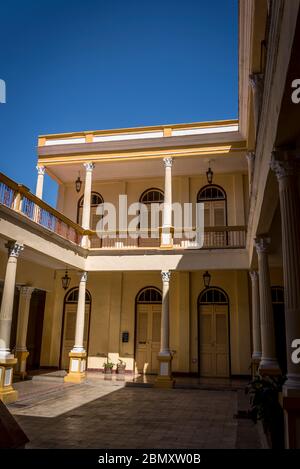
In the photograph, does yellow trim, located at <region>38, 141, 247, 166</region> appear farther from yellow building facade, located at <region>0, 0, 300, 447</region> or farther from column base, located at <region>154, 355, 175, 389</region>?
column base, located at <region>154, 355, 175, 389</region>

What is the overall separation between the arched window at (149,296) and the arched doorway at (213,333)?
175 centimetres

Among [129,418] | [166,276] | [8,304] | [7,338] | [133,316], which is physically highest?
[166,276]

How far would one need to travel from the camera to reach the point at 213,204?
1672 centimetres

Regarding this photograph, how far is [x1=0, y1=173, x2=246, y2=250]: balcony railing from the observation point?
10.2 metres

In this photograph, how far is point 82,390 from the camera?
12.1 meters

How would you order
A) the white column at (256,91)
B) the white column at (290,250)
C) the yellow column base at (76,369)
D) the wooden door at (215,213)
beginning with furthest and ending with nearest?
the wooden door at (215,213), the yellow column base at (76,369), the white column at (256,91), the white column at (290,250)

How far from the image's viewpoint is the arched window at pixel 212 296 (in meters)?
15.9

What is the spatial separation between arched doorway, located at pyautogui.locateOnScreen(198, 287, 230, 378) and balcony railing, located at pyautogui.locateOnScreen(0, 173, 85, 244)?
5663mm

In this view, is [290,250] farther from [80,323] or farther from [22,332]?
[22,332]

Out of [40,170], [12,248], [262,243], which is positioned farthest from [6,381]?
[40,170]

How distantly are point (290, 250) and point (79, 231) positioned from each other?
34.0 ft

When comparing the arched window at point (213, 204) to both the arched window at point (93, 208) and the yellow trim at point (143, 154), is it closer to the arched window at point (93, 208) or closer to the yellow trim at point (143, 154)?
the yellow trim at point (143, 154)

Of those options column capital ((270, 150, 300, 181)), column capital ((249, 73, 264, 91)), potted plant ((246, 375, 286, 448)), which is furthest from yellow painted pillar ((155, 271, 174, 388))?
column capital ((270, 150, 300, 181))

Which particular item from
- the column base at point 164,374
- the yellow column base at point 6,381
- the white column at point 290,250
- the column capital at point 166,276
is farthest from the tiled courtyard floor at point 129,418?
the column capital at point 166,276
